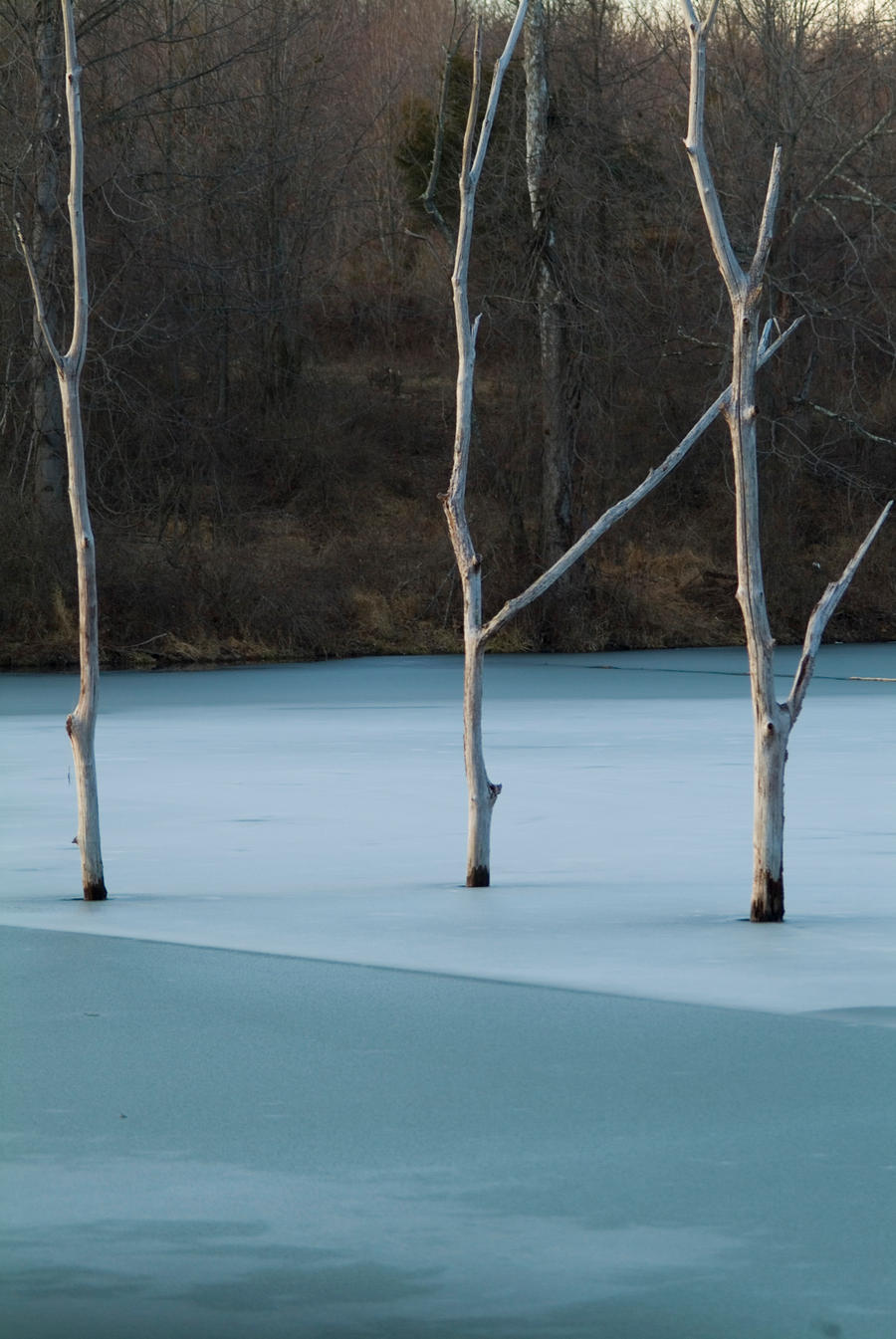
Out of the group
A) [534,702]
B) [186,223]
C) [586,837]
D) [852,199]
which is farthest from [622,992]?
[186,223]

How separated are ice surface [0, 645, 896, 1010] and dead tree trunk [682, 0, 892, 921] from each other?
0.19 m

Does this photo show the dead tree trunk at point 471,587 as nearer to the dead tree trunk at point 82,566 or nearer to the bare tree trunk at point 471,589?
the bare tree trunk at point 471,589

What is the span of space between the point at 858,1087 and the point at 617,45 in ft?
64.0

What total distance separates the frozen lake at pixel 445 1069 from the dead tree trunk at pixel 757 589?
8.6 inches

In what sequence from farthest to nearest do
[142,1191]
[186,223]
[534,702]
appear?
[186,223], [534,702], [142,1191]

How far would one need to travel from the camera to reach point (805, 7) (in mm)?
22625

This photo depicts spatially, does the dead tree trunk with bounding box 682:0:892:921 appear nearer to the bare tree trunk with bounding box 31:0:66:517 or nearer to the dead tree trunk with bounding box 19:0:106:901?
the dead tree trunk with bounding box 19:0:106:901

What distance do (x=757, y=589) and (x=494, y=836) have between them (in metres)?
2.35

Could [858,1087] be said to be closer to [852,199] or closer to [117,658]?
[117,658]

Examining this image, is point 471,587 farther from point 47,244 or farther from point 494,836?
point 47,244

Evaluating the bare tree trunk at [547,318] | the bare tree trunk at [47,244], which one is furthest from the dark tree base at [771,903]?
the bare tree trunk at [547,318]

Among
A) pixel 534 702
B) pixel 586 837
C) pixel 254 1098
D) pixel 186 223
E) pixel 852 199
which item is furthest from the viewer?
pixel 186 223

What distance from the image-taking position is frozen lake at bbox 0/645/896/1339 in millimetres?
3121

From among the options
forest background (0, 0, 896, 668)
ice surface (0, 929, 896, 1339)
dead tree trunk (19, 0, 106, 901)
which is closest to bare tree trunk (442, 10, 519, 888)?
dead tree trunk (19, 0, 106, 901)
